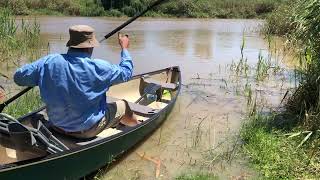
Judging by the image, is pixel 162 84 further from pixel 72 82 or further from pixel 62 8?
pixel 62 8

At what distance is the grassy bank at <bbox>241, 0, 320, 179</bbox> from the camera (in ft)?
16.9

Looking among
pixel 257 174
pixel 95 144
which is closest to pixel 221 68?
pixel 257 174

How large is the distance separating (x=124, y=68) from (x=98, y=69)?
1.09 feet

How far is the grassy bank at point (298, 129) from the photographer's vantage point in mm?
5151

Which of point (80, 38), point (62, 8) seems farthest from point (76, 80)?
point (62, 8)

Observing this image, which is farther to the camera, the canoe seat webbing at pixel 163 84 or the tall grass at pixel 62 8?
the tall grass at pixel 62 8

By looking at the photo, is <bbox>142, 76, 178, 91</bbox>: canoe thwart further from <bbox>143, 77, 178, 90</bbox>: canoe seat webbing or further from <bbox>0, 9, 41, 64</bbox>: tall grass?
<bbox>0, 9, 41, 64</bbox>: tall grass

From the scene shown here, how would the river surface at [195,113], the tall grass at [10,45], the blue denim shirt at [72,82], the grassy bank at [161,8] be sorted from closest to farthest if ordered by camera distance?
1. the blue denim shirt at [72,82]
2. the river surface at [195,113]
3. the tall grass at [10,45]
4. the grassy bank at [161,8]

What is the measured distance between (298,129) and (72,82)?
10.6ft

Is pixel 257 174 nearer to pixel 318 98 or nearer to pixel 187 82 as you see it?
pixel 318 98

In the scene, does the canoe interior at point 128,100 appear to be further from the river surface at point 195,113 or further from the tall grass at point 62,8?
the tall grass at point 62,8

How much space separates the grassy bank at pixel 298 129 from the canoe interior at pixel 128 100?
1403 mm

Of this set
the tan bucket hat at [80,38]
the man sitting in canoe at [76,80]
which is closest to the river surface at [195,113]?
the man sitting in canoe at [76,80]

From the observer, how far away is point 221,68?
12.0 meters
